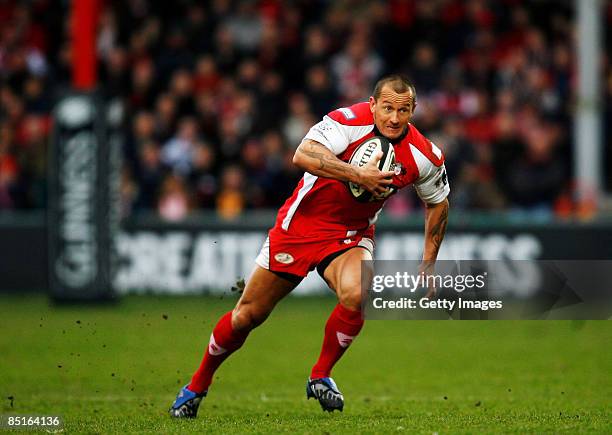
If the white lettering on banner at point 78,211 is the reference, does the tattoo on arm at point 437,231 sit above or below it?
above

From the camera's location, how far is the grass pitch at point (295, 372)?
306 inches

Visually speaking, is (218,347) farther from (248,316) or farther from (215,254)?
(215,254)

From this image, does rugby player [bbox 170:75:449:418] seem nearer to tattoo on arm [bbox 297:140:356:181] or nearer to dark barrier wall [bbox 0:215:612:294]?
tattoo on arm [bbox 297:140:356:181]

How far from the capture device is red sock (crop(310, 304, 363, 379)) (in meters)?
7.80

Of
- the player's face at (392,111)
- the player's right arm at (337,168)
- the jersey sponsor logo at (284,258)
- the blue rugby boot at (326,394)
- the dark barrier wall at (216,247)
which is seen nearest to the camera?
the player's right arm at (337,168)

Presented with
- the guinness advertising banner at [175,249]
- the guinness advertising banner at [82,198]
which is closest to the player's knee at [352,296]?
the guinness advertising banner at [175,249]

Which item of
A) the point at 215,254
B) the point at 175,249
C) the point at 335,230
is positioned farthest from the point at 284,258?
the point at 175,249

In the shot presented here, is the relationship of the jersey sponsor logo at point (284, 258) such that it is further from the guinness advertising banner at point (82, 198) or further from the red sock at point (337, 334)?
the guinness advertising banner at point (82, 198)

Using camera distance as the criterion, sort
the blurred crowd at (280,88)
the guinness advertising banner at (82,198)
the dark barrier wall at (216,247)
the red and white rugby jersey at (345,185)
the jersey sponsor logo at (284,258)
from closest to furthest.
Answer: the red and white rugby jersey at (345,185)
the jersey sponsor logo at (284,258)
the guinness advertising banner at (82,198)
the dark barrier wall at (216,247)
the blurred crowd at (280,88)

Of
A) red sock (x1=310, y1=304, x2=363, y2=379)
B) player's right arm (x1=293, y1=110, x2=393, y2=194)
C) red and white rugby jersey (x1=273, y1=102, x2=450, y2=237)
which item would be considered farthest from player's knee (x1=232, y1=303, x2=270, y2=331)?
player's right arm (x1=293, y1=110, x2=393, y2=194)

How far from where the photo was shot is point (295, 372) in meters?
10.8

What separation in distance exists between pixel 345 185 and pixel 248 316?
3.37 feet

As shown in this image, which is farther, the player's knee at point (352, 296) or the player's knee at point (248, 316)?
the player's knee at point (248, 316)

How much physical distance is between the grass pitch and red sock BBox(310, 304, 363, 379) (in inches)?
12.7
